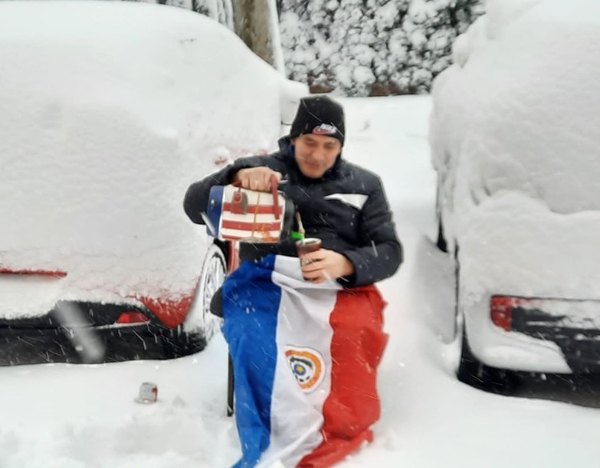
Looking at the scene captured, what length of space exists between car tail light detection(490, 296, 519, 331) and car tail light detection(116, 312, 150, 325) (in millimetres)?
1410

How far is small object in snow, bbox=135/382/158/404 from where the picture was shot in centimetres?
304

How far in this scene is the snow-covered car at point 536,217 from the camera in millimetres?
2783

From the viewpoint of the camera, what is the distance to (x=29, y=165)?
3039mm

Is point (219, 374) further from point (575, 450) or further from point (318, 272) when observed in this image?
point (575, 450)

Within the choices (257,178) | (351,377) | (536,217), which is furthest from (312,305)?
(536,217)

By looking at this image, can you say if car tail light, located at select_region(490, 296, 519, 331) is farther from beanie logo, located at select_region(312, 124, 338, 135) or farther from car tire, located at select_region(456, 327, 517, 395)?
beanie logo, located at select_region(312, 124, 338, 135)

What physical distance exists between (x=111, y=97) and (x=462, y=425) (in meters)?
1.95

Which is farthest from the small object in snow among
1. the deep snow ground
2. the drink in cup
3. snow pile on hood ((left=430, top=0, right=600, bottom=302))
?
snow pile on hood ((left=430, top=0, right=600, bottom=302))

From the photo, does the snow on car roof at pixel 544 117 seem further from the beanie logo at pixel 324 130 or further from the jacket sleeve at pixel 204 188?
the jacket sleeve at pixel 204 188

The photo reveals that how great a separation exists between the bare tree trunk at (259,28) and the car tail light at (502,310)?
6804 mm

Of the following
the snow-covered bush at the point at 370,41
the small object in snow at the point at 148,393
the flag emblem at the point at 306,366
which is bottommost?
the small object in snow at the point at 148,393

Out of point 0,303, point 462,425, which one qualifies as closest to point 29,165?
point 0,303

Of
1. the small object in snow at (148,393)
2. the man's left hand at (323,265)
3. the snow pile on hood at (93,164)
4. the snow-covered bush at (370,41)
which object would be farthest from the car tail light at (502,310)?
the snow-covered bush at (370,41)

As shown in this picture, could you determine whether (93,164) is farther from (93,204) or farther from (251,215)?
(251,215)
